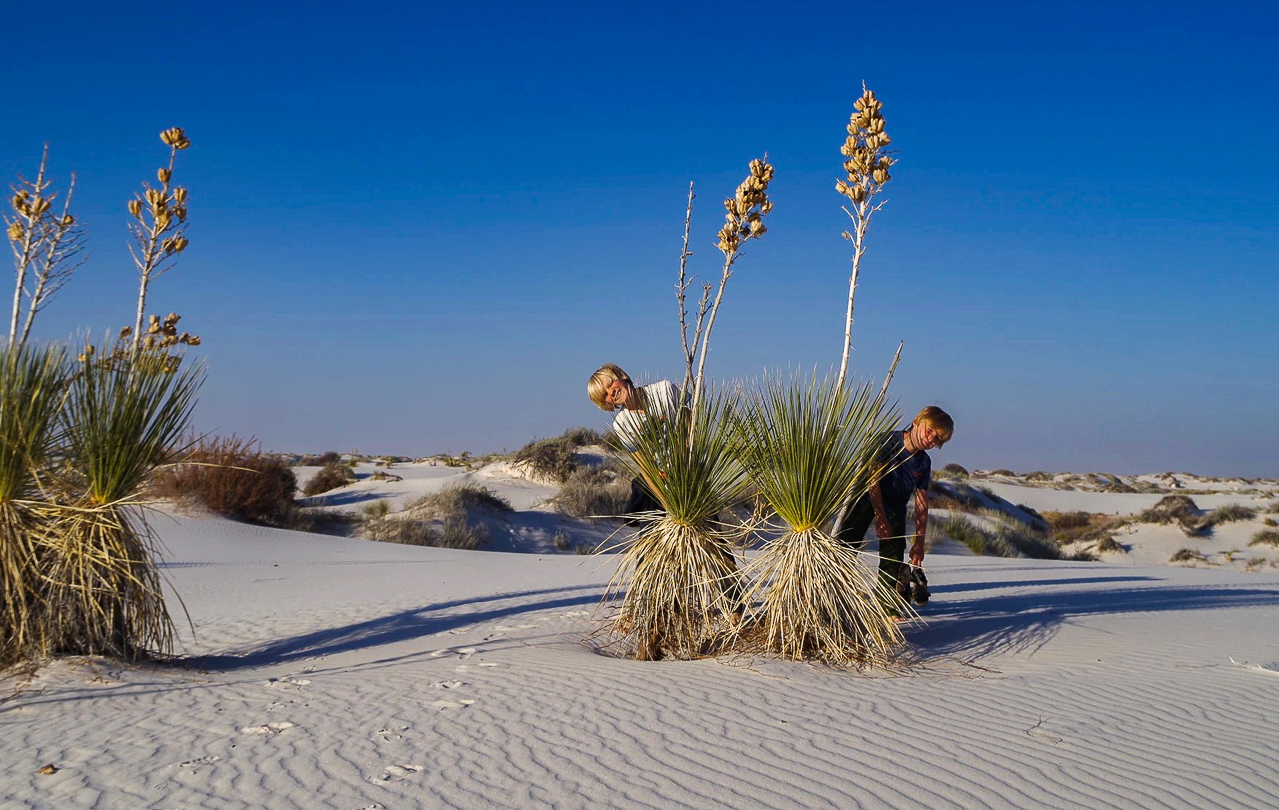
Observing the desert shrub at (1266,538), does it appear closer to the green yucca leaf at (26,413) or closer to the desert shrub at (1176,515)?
the desert shrub at (1176,515)

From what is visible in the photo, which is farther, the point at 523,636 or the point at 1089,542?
the point at 1089,542

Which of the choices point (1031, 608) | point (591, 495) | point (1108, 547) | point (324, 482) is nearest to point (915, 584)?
point (1031, 608)

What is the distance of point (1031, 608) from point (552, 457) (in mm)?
16360

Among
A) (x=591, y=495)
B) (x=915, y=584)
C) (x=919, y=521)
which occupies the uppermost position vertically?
(x=591, y=495)

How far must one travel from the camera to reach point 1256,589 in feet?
33.7

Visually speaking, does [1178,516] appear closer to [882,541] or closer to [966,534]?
[966,534]

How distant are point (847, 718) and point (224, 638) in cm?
531

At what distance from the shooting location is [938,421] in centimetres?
622

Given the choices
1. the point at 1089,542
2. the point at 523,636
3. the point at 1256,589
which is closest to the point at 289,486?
the point at 523,636

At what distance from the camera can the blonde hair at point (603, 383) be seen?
19.1 feet

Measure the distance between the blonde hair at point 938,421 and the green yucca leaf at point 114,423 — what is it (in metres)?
5.16

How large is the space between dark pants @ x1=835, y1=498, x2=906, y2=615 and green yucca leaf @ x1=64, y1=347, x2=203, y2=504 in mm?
4379

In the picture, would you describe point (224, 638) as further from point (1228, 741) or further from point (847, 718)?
point (1228, 741)

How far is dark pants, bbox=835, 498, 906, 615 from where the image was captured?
5895 mm
